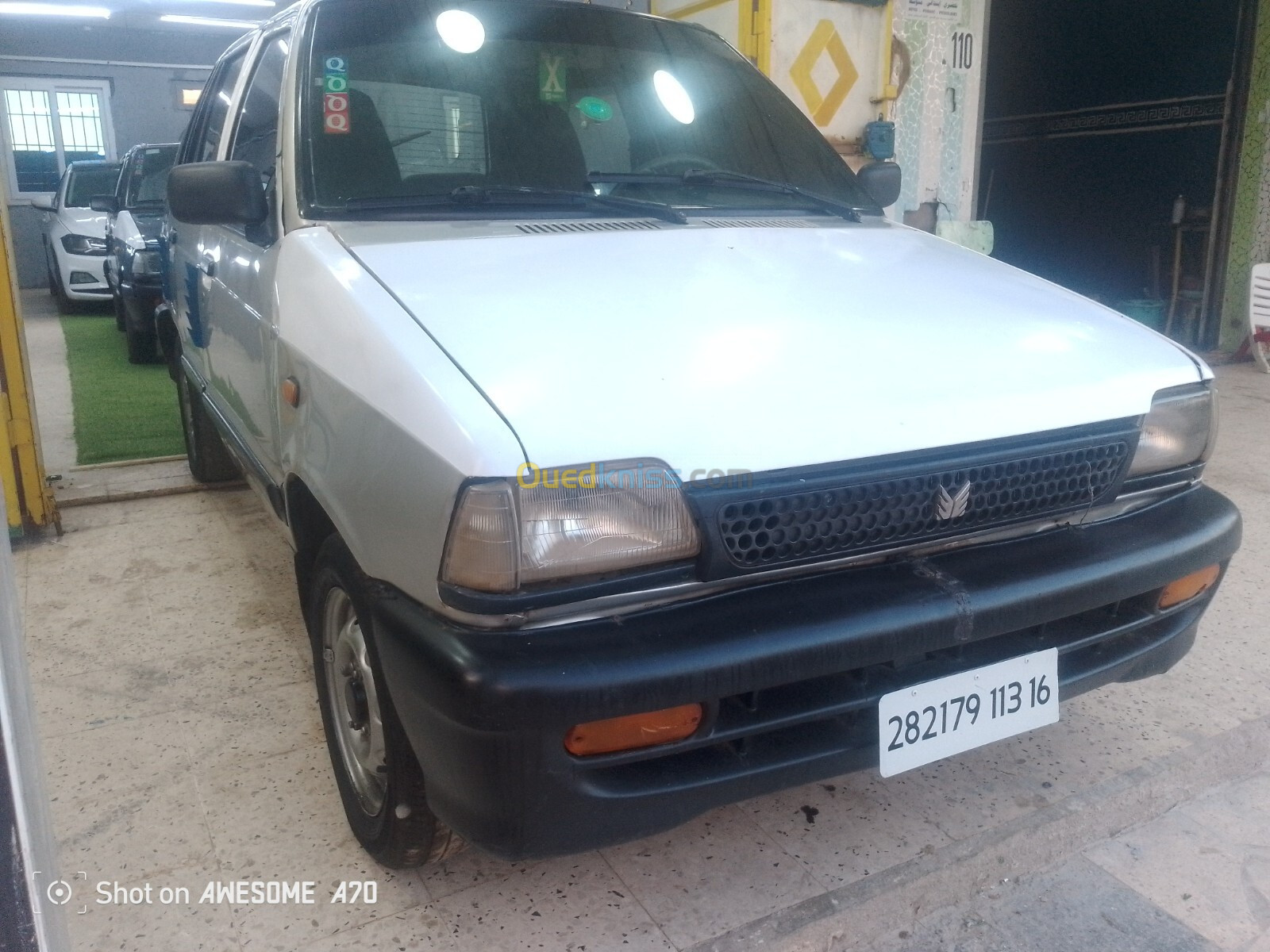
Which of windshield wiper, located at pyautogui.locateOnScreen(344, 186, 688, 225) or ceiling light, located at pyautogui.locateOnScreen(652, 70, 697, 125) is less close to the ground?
ceiling light, located at pyautogui.locateOnScreen(652, 70, 697, 125)

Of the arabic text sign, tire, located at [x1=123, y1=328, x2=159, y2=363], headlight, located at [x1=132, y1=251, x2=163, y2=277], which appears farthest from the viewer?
tire, located at [x1=123, y1=328, x2=159, y2=363]

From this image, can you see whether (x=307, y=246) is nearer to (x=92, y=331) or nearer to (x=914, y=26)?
(x=914, y=26)

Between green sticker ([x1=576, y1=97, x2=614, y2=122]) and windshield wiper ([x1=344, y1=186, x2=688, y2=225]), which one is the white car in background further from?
windshield wiper ([x1=344, y1=186, x2=688, y2=225])

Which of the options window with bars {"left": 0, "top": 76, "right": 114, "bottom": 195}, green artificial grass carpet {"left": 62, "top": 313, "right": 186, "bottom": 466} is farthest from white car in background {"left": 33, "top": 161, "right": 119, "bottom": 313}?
window with bars {"left": 0, "top": 76, "right": 114, "bottom": 195}

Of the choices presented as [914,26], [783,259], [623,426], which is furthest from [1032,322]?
[914,26]

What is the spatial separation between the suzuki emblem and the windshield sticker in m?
1.53

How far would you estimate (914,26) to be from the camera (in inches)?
215

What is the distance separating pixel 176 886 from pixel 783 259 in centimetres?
174

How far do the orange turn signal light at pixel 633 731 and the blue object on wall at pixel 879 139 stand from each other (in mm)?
4188

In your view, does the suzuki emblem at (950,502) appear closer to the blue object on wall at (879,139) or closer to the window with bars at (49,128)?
the blue object on wall at (879,139)

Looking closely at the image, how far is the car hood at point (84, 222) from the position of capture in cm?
1023

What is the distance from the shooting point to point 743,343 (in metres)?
1.72

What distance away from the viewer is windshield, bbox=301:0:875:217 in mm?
2279

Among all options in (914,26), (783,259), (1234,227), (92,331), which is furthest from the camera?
(92,331)
